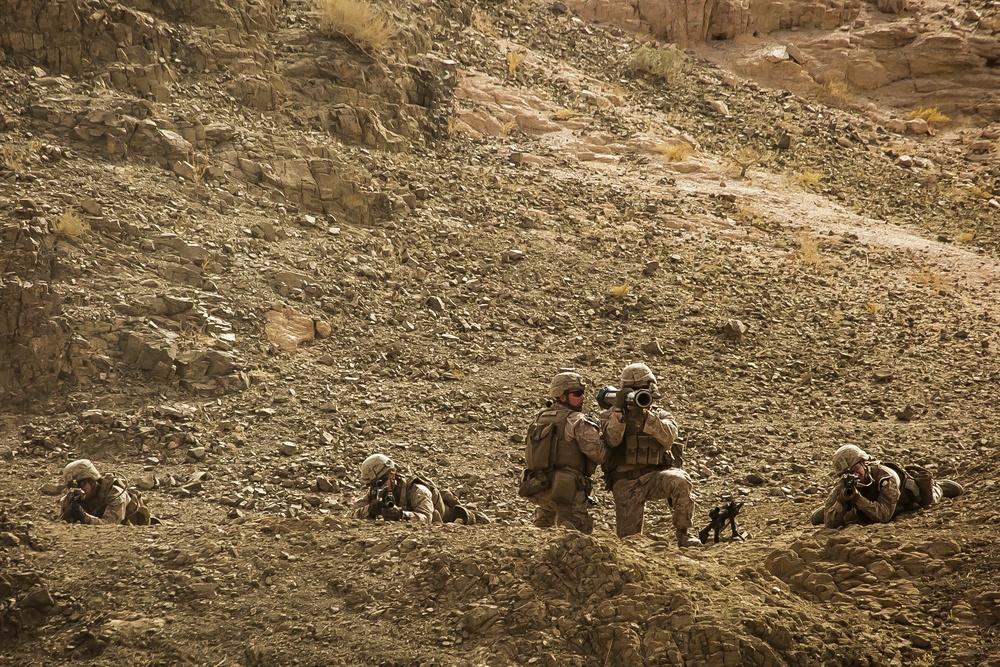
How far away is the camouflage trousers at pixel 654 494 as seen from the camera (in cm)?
726

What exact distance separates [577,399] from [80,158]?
26.2 ft

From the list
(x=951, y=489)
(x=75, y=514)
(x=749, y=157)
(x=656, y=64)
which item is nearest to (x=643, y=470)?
(x=951, y=489)

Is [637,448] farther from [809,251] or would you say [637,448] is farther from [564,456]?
[809,251]

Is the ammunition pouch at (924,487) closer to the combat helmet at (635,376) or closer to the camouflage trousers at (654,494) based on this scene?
the camouflage trousers at (654,494)

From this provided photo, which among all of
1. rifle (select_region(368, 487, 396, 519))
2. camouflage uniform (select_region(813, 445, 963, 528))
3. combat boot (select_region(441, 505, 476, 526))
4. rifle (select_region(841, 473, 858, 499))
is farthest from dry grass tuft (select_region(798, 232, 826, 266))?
rifle (select_region(368, 487, 396, 519))

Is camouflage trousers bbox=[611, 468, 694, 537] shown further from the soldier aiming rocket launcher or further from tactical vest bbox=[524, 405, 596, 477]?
the soldier aiming rocket launcher

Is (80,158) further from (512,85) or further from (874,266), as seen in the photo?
(874,266)

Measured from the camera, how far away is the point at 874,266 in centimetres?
1477

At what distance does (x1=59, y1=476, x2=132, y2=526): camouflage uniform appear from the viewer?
301 inches

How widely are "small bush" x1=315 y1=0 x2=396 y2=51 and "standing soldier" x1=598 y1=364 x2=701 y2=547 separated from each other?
34.5 feet

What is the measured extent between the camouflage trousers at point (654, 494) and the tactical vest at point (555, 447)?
14.4 inches

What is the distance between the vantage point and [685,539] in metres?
7.53

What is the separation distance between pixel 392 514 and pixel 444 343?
481 centimetres

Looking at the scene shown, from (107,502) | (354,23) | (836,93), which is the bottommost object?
(107,502)
